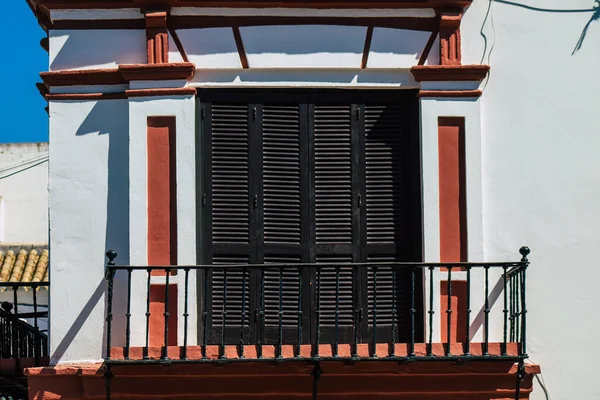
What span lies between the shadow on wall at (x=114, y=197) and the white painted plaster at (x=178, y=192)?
0.13 metres

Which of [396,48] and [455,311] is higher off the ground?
[396,48]

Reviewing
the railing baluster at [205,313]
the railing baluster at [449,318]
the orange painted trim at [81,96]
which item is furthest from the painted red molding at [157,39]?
the railing baluster at [449,318]

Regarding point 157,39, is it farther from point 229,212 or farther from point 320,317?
point 320,317

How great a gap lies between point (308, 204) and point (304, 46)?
4.51 ft

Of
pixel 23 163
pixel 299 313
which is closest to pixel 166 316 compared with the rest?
pixel 299 313

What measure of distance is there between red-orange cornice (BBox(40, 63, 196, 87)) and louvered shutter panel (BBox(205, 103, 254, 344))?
45 centimetres

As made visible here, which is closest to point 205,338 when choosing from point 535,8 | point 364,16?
point 364,16

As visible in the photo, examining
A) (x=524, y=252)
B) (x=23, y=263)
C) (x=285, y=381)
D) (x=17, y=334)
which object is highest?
(x=524, y=252)

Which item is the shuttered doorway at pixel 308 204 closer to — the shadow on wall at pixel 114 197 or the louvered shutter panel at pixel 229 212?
the louvered shutter panel at pixel 229 212

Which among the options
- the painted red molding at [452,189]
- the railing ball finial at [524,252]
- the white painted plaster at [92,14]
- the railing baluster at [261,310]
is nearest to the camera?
the railing ball finial at [524,252]

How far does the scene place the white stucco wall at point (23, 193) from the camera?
27594 mm

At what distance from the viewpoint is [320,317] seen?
1221 centimetres

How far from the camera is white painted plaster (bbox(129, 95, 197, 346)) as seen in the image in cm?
1198

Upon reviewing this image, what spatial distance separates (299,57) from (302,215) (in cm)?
137
